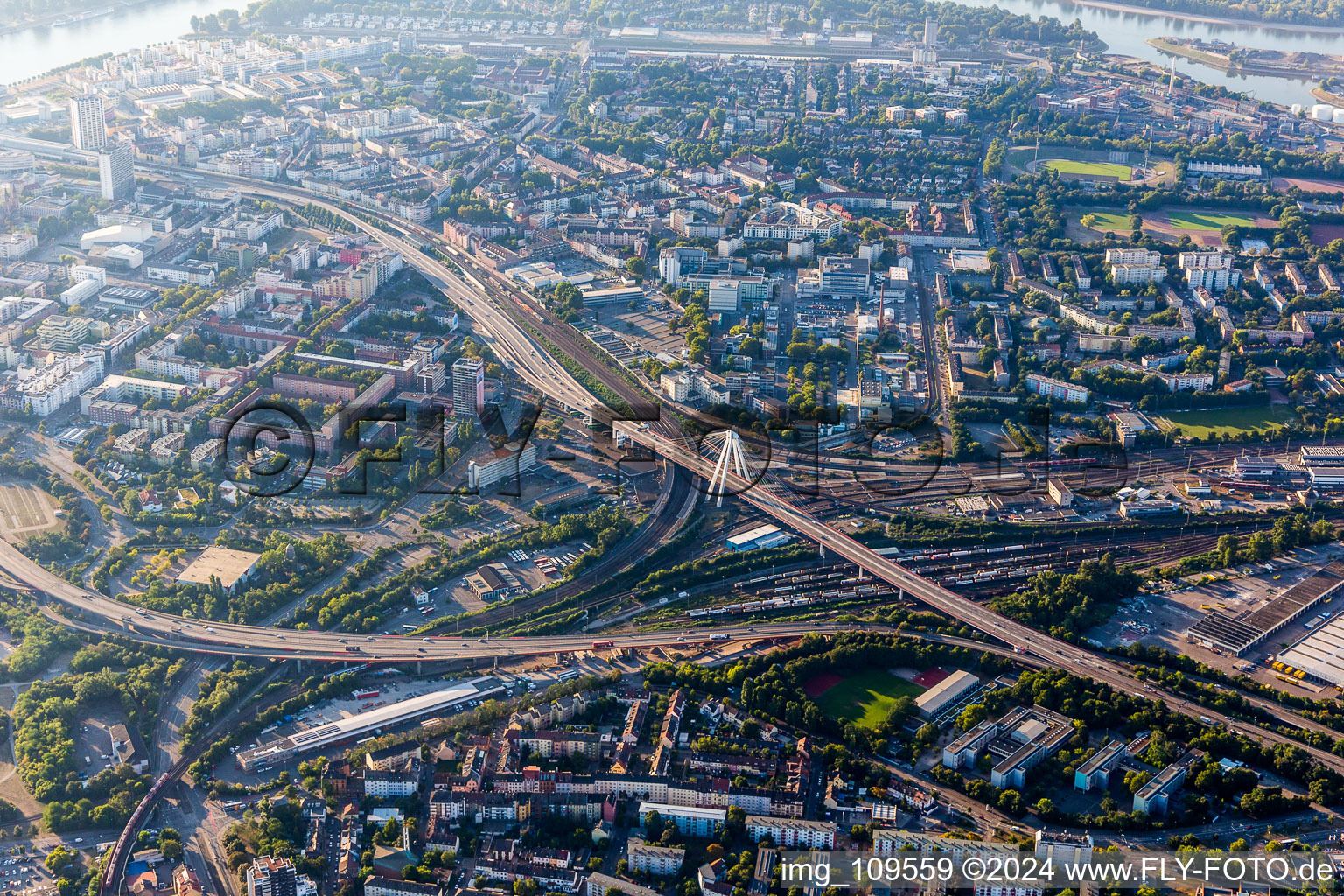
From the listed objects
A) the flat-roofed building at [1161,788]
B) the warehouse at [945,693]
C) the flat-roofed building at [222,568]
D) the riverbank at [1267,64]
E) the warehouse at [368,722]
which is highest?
the riverbank at [1267,64]

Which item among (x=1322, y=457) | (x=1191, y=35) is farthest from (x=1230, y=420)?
(x=1191, y=35)

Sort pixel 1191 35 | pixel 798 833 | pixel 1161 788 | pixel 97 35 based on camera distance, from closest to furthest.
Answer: pixel 798 833
pixel 1161 788
pixel 97 35
pixel 1191 35

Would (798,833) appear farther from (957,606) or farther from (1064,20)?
(1064,20)

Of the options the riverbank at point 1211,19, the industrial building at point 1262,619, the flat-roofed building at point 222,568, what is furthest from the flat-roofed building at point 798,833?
the riverbank at point 1211,19

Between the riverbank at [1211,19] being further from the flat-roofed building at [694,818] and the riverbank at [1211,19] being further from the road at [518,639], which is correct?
the flat-roofed building at [694,818]

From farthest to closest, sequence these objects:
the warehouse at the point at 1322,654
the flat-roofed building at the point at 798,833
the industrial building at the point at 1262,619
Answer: the industrial building at the point at 1262,619, the warehouse at the point at 1322,654, the flat-roofed building at the point at 798,833

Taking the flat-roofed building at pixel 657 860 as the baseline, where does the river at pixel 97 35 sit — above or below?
above
